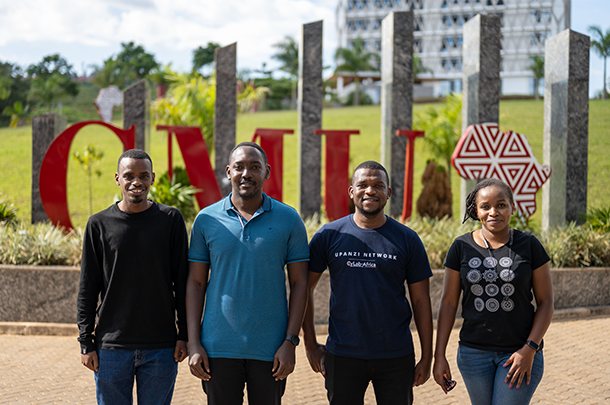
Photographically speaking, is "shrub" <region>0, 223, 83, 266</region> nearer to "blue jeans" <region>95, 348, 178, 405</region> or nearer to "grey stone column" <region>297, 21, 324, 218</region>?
"grey stone column" <region>297, 21, 324, 218</region>

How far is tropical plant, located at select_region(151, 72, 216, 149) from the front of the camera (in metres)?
12.7

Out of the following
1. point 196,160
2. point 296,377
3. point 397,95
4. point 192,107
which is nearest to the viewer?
point 296,377

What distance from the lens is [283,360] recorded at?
2666 millimetres

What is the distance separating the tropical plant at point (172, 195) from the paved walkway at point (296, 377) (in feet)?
10.4

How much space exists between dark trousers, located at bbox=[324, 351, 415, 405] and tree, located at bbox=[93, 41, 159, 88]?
55.9 m

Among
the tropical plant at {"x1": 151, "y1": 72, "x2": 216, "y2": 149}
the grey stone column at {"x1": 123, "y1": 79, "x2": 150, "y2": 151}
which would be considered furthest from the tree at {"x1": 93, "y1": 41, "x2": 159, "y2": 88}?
the grey stone column at {"x1": 123, "y1": 79, "x2": 150, "y2": 151}

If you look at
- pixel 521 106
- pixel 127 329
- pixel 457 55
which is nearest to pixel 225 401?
pixel 127 329

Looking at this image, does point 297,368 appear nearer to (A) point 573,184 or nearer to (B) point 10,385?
(B) point 10,385

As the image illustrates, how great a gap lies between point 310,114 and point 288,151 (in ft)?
62.2

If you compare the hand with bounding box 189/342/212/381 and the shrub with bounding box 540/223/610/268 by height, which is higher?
the shrub with bounding box 540/223/610/268

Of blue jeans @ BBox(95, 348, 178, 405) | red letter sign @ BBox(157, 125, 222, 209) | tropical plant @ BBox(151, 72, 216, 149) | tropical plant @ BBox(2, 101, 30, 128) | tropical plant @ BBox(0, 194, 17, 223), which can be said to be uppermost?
tropical plant @ BBox(2, 101, 30, 128)

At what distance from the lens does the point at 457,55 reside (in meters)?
61.4

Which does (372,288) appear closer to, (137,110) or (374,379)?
(374,379)

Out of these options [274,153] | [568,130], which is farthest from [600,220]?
[274,153]
